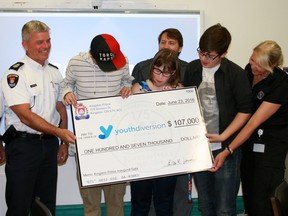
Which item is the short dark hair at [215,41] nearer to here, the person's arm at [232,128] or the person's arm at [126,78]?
the person's arm at [232,128]

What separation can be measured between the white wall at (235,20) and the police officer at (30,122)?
0.98 m

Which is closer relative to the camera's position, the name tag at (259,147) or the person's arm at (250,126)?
the person's arm at (250,126)

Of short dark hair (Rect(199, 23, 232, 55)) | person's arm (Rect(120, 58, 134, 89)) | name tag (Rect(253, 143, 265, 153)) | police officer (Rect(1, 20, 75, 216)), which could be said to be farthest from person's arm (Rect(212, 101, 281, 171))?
police officer (Rect(1, 20, 75, 216))

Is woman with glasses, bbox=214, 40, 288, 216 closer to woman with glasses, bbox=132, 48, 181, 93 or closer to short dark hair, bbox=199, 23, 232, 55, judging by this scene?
short dark hair, bbox=199, 23, 232, 55

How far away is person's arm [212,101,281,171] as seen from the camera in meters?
2.59

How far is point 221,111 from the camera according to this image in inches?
102

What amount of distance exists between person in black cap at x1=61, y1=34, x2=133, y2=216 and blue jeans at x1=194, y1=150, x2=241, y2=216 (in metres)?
0.64

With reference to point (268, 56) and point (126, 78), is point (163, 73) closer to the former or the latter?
point (126, 78)

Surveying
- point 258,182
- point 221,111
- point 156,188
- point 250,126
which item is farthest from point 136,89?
point 258,182

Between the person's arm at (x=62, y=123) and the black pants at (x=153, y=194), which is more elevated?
the person's arm at (x=62, y=123)

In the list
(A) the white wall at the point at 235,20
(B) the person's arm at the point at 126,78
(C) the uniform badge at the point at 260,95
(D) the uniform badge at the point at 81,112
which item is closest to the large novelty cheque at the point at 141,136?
(D) the uniform badge at the point at 81,112

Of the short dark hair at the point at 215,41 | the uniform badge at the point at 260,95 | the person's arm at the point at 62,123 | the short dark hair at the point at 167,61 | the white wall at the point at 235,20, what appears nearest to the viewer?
the short dark hair at the point at 215,41

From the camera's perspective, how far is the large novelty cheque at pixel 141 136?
2.54 m

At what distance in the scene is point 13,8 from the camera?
11.3ft
